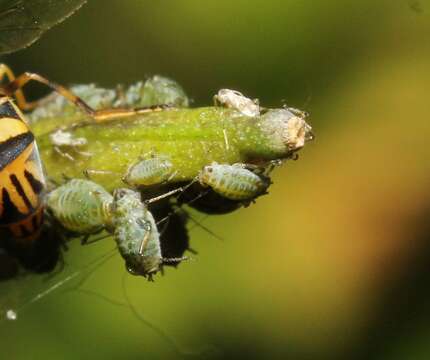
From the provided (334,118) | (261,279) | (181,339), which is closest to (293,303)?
(261,279)

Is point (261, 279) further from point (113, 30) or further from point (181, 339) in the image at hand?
point (113, 30)

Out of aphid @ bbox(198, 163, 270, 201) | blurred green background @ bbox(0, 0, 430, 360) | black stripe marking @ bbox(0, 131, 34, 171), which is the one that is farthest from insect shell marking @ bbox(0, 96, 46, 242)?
blurred green background @ bbox(0, 0, 430, 360)

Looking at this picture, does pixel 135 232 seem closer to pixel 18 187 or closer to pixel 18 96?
pixel 18 187

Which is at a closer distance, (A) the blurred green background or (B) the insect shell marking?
(B) the insect shell marking

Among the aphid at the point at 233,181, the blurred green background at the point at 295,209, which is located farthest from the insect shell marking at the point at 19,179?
the blurred green background at the point at 295,209

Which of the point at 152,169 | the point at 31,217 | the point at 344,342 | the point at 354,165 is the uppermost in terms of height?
the point at 152,169

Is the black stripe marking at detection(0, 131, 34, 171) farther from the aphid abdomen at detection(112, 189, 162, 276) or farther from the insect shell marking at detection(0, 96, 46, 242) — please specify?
the aphid abdomen at detection(112, 189, 162, 276)

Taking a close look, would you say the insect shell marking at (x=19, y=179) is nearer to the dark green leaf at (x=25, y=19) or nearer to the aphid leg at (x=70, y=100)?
the aphid leg at (x=70, y=100)
